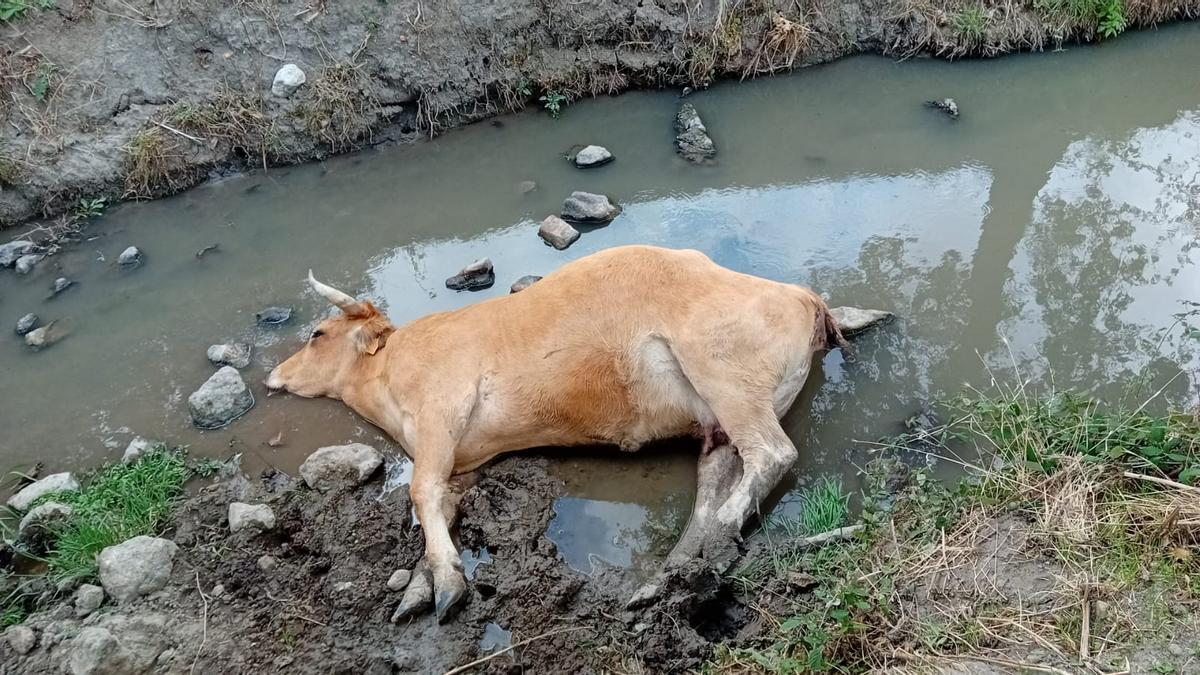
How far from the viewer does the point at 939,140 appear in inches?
309

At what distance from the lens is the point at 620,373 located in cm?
486

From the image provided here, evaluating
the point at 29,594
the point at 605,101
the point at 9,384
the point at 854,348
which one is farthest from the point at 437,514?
the point at 605,101

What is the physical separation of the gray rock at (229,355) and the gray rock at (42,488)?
1.29 m

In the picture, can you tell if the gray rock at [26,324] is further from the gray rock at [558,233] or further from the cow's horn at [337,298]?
the gray rock at [558,233]

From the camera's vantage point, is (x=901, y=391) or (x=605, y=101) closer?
(x=901, y=391)

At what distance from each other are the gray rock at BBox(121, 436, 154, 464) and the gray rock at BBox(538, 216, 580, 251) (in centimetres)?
340

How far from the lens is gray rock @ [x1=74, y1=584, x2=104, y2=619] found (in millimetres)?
4098

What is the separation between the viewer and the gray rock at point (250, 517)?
4586 mm

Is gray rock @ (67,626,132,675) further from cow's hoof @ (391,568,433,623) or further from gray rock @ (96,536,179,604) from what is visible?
cow's hoof @ (391,568,433,623)

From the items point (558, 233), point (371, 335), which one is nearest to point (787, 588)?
point (371, 335)

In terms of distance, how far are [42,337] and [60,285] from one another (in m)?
0.68

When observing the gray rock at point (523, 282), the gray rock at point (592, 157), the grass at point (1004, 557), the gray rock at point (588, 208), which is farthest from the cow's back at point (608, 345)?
the gray rock at point (592, 157)

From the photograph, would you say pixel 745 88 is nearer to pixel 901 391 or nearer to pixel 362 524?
pixel 901 391

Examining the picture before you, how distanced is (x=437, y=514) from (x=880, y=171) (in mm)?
5191
